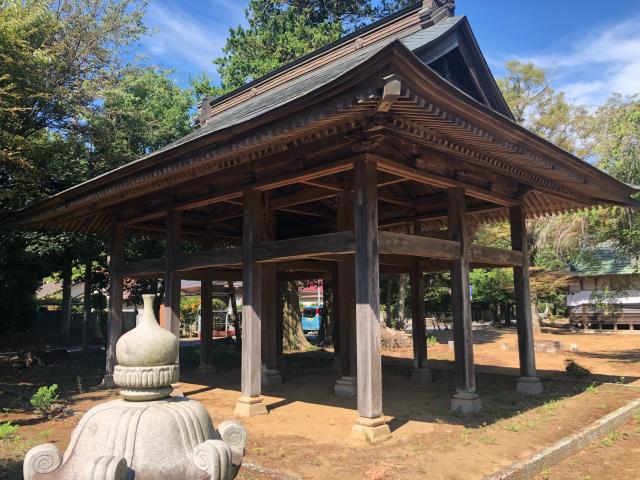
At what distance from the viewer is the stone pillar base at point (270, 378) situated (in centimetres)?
1097

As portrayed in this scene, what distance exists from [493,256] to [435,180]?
224 cm

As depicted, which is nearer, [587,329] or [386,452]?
[386,452]

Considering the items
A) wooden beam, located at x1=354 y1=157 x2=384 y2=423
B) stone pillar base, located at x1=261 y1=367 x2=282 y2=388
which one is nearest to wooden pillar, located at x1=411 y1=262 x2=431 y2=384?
stone pillar base, located at x1=261 y1=367 x2=282 y2=388

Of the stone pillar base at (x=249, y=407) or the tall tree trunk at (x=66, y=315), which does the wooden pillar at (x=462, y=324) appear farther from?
the tall tree trunk at (x=66, y=315)

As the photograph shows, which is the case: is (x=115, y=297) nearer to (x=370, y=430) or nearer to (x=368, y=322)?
(x=368, y=322)

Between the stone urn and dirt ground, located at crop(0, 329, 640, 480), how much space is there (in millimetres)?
2432

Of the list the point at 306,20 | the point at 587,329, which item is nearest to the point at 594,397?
the point at 306,20

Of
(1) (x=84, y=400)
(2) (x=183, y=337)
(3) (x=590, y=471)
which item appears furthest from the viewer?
(2) (x=183, y=337)

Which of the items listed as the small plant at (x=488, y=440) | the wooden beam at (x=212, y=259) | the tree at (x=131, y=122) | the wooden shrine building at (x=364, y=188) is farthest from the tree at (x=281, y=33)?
the small plant at (x=488, y=440)

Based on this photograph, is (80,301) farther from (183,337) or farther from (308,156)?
(308,156)

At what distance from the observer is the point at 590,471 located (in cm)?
566

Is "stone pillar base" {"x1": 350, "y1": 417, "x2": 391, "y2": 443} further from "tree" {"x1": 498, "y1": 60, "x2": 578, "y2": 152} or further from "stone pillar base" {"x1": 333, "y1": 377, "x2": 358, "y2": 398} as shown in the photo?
"tree" {"x1": 498, "y1": 60, "x2": 578, "y2": 152}

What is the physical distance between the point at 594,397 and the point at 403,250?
5.74 metres

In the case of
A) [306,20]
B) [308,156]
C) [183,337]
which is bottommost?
[183,337]
